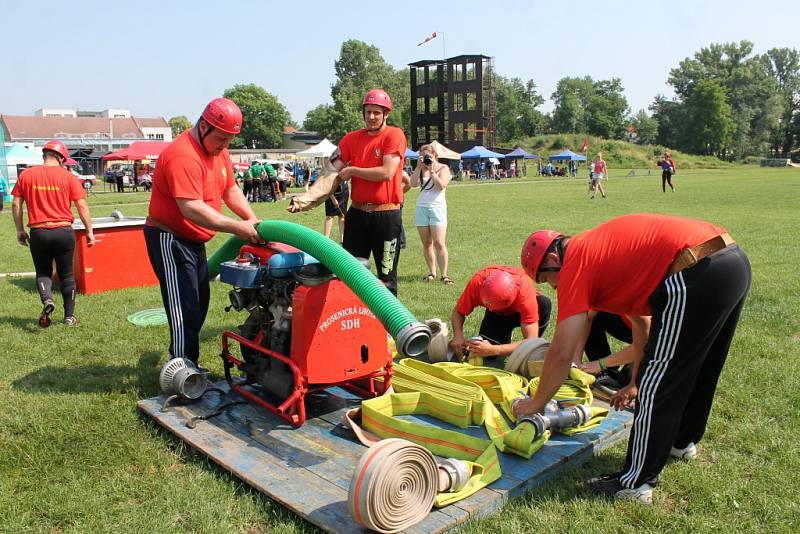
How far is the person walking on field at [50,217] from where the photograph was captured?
276 inches

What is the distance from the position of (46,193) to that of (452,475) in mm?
5895

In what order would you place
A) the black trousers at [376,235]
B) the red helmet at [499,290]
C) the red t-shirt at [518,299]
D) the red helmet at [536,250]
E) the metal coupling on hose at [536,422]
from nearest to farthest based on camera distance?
1. the red helmet at [536,250]
2. the metal coupling on hose at [536,422]
3. the red helmet at [499,290]
4. the red t-shirt at [518,299]
5. the black trousers at [376,235]

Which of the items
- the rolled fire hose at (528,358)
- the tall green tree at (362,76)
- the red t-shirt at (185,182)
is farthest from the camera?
the tall green tree at (362,76)

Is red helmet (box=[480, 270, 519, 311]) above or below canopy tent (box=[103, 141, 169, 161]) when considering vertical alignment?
below

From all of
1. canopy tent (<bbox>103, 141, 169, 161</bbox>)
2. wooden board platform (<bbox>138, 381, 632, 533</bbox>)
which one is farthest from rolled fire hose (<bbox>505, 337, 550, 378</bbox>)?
canopy tent (<bbox>103, 141, 169, 161</bbox>)

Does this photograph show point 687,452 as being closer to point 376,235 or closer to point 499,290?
point 499,290

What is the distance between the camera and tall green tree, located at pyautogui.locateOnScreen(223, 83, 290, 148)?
11331 cm

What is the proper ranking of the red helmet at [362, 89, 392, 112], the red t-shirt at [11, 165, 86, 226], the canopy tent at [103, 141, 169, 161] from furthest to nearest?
the canopy tent at [103, 141, 169, 161]
the red t-shirt at [11, 165, 86, 226]
the red helmet at [362, 89, 392, 112]

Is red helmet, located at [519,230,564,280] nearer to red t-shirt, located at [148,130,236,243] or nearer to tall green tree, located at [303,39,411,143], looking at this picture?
red t-shirt, located at [148,130,236,243]

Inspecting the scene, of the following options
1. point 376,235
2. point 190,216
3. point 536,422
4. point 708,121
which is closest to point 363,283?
point 536,422

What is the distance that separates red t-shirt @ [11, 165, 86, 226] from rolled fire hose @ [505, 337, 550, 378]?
5.28 meters

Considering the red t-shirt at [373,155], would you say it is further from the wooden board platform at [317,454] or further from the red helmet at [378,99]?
the wooden board platform at [317,454]

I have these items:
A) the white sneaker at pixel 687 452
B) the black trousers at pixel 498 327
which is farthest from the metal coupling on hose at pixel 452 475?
the black trousers at pixel 498 327

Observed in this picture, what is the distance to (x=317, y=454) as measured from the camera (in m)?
3.76
